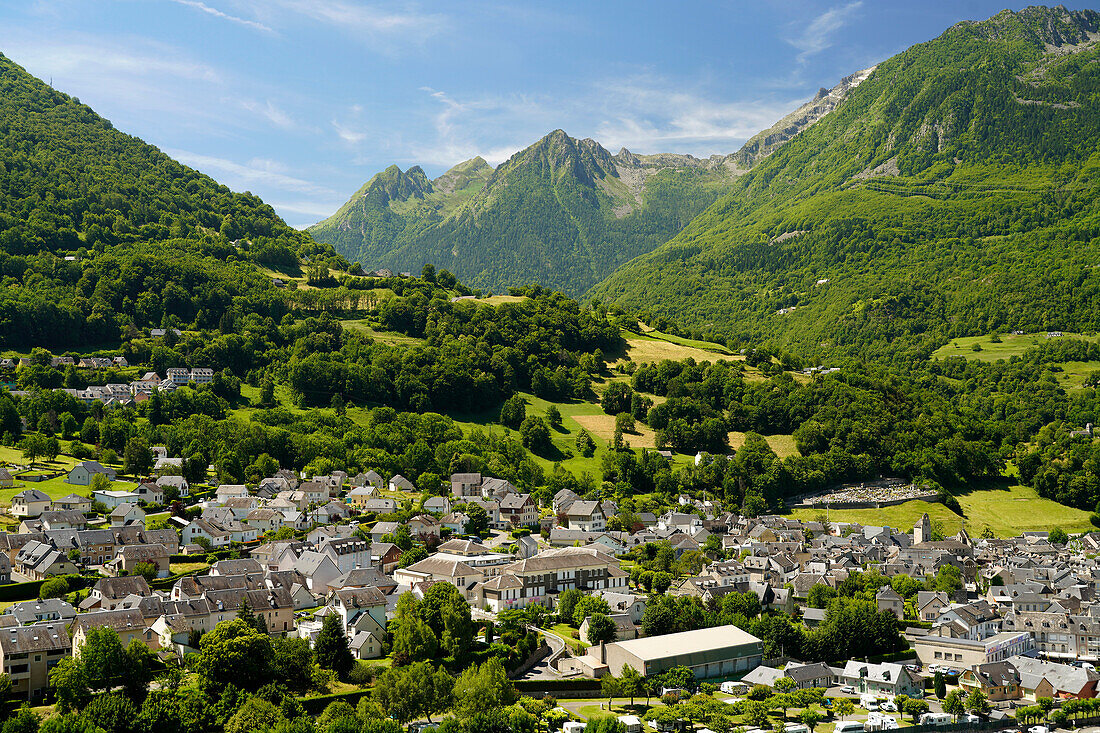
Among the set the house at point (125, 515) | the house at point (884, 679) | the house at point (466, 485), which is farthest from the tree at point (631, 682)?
the house at point (466, 485)

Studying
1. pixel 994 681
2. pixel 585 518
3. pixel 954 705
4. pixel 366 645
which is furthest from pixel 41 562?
pixel 994 681

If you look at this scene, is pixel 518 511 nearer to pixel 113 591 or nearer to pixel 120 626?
pixel 113 591

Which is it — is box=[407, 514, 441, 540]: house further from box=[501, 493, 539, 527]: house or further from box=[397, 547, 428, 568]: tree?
box=[501, 493, 539, 527]: house

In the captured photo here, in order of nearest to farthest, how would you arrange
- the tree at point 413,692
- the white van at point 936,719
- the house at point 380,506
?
the tree at point 413,692 < the white van at point 936,719 < the house at point 380,506

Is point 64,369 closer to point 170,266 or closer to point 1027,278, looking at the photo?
point 170,266

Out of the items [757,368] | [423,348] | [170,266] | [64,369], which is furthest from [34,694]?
[757,368]

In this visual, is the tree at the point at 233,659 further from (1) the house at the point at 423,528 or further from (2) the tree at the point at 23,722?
(1) the house at the point at 423,528

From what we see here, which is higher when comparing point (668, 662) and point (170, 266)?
point (170, 266)
